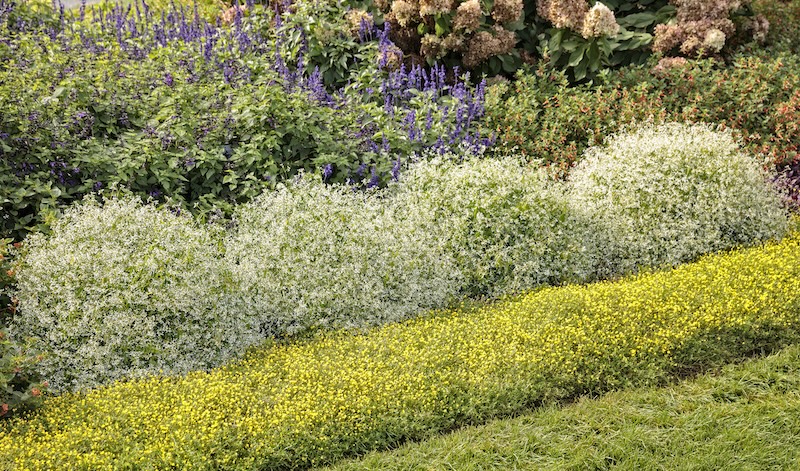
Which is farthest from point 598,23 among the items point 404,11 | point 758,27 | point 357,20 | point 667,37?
point 357,20

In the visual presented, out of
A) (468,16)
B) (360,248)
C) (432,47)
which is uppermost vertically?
(468,16)

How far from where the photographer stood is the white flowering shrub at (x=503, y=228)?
6.19 meters

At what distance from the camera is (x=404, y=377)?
4.75 meters

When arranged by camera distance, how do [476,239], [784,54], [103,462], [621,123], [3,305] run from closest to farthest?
[103,462] → [3,305] → [476,239] → [621,123] → [784,54]

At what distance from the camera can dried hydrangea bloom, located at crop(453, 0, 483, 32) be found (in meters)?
8.34

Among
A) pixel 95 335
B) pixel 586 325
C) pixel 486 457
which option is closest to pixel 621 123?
pixel 586 325

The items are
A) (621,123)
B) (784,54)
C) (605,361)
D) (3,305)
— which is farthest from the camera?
(784,54)

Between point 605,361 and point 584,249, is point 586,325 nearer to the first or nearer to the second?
point 605,361

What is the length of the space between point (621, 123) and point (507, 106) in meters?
1.11

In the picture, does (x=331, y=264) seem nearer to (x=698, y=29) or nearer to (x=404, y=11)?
(x=404, y=11)

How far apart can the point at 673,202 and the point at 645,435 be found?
274 cm

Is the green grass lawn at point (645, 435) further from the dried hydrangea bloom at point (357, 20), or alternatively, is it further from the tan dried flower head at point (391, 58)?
the dried hydrangea bloom at point (357, 20)

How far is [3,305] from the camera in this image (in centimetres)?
555

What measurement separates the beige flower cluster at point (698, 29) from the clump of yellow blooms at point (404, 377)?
368cm
